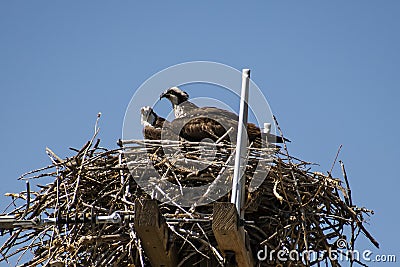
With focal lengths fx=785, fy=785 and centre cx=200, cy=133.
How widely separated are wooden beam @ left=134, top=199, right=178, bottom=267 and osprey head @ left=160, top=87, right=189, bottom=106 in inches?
144

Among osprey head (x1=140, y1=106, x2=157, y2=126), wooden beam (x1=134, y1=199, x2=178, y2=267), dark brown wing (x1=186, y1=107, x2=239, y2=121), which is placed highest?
osprey head (x1=140, y1=106, x2=157, y2=126)

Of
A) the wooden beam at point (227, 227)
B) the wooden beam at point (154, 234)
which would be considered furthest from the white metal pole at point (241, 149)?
the wooden beam at point (154, 234)

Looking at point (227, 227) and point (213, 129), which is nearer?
point (227, 227)

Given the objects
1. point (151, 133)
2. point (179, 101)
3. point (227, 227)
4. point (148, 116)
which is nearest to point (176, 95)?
point (179, 101)

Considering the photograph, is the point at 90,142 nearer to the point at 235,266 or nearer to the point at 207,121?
the point at 207,121

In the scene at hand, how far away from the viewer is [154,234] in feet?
15.6

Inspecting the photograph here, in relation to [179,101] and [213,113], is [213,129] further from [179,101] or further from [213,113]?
[179,101]

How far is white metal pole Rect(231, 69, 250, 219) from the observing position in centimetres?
481

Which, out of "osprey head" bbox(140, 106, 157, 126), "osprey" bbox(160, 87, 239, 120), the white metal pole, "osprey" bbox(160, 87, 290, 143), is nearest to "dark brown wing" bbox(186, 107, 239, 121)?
"osprey" bbox(160, 87, 290, 143)

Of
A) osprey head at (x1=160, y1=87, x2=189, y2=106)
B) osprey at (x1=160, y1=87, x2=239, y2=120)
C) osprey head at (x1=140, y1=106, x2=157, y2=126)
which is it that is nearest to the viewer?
osprey head at (x1=140, y1=106, x2=157, y2=126)

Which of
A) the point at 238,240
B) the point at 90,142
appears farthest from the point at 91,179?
the point at 238,240

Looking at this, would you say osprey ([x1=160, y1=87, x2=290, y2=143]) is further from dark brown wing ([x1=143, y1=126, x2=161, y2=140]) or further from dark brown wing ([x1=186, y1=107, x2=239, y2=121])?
dark brown wing ([x1=143, y1=126, x2=161, y2=140])

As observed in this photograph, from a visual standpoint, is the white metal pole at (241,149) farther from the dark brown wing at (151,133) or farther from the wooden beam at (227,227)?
the dark brown wing at (151,133)

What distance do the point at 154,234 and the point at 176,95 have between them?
13.9 feet
